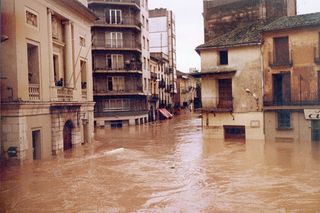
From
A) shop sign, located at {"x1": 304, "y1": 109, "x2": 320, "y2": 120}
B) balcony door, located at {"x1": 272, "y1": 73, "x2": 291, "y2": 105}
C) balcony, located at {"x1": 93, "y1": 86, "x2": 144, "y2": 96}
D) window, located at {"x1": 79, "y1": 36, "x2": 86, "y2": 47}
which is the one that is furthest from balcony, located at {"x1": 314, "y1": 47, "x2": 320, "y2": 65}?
balcony, located at {"x1": 93, "y1": 86, "x2": 144, "y2": 96}

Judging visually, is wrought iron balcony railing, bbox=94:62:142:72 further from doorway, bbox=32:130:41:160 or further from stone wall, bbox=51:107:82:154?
doorway, bbox=32:130:41:160

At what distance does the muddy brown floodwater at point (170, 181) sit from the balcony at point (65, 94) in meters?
3.91

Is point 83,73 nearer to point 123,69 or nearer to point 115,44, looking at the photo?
point 123,69

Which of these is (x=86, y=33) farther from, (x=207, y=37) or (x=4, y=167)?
(x=4, y=167)

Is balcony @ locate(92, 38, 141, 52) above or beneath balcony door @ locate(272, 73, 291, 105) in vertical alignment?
above

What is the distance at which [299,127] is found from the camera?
29.6m

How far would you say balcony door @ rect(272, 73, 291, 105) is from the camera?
3016 cm

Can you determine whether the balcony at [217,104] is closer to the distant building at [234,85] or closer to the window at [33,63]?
the distant building at [234,85]

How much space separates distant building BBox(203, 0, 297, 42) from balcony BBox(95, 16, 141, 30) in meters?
16.7

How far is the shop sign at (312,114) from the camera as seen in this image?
93.8 ft

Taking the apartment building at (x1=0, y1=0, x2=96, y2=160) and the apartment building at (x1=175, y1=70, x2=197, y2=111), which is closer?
the apartment building at (x1=0, y1=0, x2=96, y2=160)

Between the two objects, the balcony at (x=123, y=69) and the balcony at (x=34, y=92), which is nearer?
the balcony at (x=34, y=92)

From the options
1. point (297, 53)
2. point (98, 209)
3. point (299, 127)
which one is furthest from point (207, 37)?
point (98, 209)

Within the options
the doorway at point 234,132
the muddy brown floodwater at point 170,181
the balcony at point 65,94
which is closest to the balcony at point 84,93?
the balcony at point 65,94
